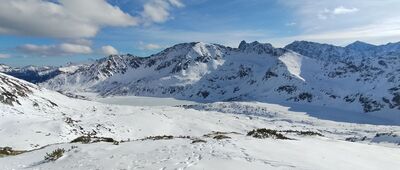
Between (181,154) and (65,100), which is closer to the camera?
(181,154)

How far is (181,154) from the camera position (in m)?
24.1

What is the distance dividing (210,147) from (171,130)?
110 metres

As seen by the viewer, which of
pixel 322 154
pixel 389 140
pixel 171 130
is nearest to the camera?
pixel 322 154

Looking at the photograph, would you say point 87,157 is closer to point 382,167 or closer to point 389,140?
point 382,167

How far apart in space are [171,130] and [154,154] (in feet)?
363

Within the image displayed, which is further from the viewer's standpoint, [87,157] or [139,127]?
[139,127]

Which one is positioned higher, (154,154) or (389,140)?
(154,154)

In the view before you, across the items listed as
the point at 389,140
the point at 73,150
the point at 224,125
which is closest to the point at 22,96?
the point at 224,125

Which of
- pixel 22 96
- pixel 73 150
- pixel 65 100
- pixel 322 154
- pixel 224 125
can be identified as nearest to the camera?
pixel 322 154

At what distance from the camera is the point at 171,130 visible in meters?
135

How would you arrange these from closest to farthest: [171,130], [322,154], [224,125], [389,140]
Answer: [322,154], [389,140], [171,130], [224,125]

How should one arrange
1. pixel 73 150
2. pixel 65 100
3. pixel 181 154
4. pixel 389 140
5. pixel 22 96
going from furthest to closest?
pixel 65 100 → pixel 22 96 → pixel 389 140 → pixel 73 150 → pixel 181 154

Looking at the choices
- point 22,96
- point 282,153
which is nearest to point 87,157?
point 282,153

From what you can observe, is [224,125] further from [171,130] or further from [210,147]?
[210,147]
